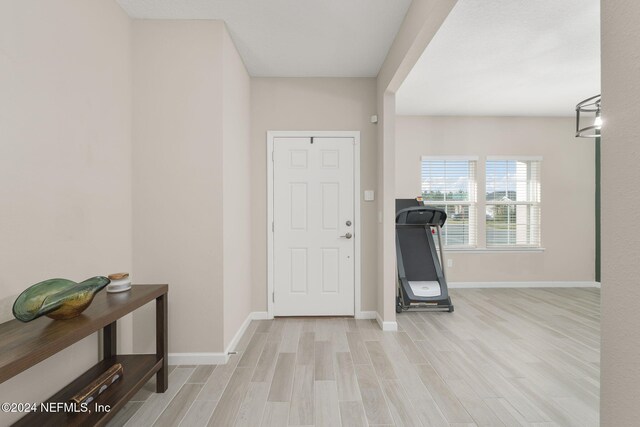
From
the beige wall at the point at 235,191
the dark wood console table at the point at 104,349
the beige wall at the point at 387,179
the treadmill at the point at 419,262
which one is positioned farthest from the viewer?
the treadmill at the point at 419,262

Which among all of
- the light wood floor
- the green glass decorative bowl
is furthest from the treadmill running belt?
the green glass decorative bowl

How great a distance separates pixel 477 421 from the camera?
1.80 m

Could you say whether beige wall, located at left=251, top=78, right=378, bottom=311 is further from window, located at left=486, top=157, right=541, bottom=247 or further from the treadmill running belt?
window, located at left=486, top=157, right=541, bottom=247

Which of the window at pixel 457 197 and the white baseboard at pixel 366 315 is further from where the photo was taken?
the window at pixel 457 197

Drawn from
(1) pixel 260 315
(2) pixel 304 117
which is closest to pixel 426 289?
(1) pixel 260 315

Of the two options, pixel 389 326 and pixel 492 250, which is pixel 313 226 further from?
pixel 492 250

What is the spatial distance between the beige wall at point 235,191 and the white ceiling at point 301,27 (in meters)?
0.22

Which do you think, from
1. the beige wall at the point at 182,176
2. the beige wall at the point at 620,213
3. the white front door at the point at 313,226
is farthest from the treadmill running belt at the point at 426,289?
the beige wall at the point at 620,213

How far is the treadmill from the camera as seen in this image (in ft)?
12.7

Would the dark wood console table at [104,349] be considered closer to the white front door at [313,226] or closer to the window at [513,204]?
the white front door at [313,226]

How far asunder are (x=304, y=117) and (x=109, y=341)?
2.79 metres

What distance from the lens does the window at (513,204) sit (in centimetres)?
506

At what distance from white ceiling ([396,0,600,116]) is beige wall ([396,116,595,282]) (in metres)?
0.23

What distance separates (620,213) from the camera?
0.77m
